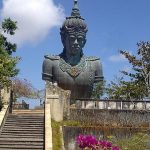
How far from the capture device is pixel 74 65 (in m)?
28.1

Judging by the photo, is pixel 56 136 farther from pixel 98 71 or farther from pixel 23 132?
pixel 98 71

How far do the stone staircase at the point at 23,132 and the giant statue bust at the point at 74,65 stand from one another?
4472 millimetres

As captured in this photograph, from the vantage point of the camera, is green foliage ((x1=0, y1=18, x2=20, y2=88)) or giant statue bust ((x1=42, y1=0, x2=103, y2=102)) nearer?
green foliage ((x1=0, y1=18, x2=20, y2=88))

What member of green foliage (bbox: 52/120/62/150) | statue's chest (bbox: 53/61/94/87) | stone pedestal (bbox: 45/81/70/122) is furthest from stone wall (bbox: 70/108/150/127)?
statue's chest (bbox: 53/61/94/87)

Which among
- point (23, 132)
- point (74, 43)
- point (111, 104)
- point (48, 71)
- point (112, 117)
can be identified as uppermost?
point (74, 43)

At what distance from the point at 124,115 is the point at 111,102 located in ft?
3.97

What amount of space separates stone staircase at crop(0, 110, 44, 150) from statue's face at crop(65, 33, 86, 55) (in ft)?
18.1

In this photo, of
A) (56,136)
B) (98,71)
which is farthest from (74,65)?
(56,136)

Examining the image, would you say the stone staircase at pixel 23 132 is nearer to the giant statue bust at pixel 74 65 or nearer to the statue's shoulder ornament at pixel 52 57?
the giant statue bust at pixel 74 65

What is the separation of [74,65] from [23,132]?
8510 mm

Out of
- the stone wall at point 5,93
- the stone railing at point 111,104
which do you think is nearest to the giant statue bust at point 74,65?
the stone railing at point 111,104

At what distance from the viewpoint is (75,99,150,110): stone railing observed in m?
25.8

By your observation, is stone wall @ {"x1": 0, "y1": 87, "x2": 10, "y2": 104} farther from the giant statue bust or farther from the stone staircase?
the stone staircase

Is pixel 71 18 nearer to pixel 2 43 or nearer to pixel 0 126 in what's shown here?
pixel 2 43
